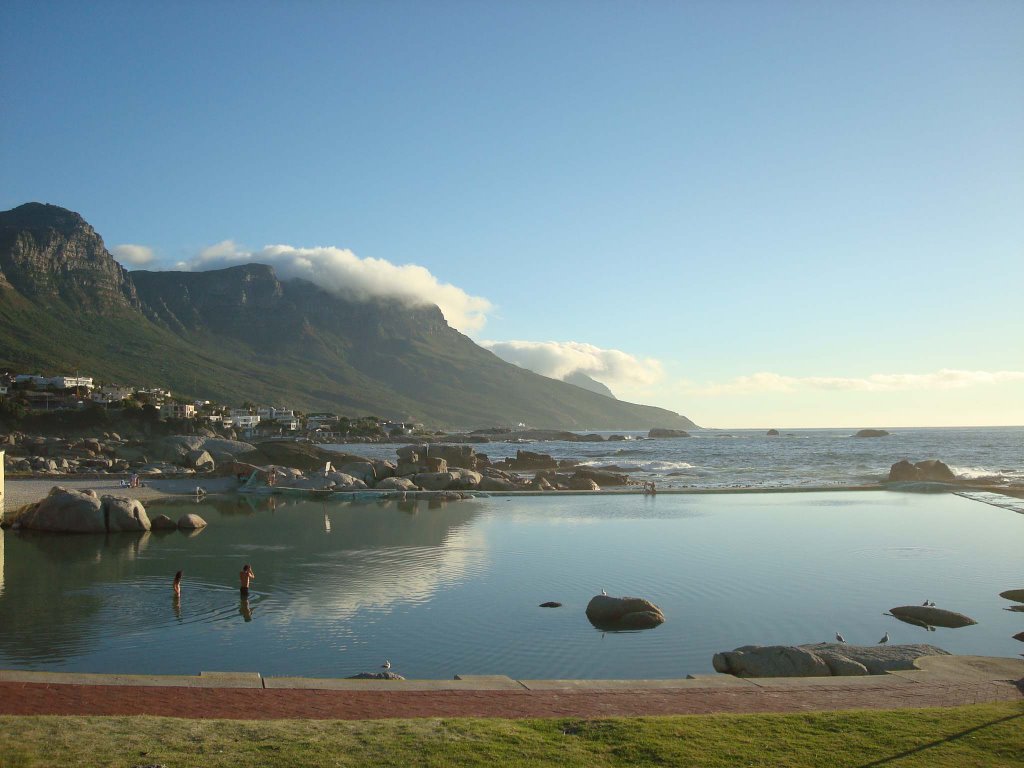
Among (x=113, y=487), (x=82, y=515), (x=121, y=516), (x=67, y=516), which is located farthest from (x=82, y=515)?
(x=113, y=487)

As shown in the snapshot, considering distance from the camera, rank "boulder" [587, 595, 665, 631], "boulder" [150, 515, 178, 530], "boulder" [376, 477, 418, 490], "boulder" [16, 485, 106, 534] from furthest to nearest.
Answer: "boulder" [376, 477, 418, 490], "boulder" [150, 515, 178, 530], "boulder" [16, 485, 106, 534], "boulder" [587, 595, 665, 631]

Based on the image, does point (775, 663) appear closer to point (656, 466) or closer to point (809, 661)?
point (809, 661)

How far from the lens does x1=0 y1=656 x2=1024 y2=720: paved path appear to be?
37.9 feet

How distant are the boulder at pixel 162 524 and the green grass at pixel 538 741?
2955cm

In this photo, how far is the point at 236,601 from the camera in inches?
872

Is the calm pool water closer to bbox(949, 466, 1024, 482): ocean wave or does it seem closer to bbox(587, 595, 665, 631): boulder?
bbox(587, 595, 665, 631): boulder

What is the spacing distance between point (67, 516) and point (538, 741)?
107ft

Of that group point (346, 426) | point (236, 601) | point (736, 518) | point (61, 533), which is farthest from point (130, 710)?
point (346, 426)

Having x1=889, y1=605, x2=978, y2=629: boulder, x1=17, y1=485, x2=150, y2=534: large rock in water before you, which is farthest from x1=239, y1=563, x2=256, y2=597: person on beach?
x1=889, y1=605, x2=978, y2=629: boulder

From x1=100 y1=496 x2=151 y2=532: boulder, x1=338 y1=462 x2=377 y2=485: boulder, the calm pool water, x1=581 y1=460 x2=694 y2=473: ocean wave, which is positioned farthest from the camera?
x1=581 y1=460 x2=694 y2=473: ocean wave

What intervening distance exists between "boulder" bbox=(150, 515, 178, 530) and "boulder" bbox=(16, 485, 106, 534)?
2388mm

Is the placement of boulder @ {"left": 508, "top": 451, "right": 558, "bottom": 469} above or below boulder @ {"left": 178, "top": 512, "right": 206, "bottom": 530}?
above

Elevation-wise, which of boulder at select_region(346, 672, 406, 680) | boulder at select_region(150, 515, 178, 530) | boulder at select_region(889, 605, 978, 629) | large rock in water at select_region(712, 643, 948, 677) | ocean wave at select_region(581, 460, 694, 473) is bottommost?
boulder at select_region(150, 515, 178, 530)

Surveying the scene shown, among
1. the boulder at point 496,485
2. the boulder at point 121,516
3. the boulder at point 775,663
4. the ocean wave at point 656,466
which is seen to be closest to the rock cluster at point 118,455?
the boulder at point 496,485
